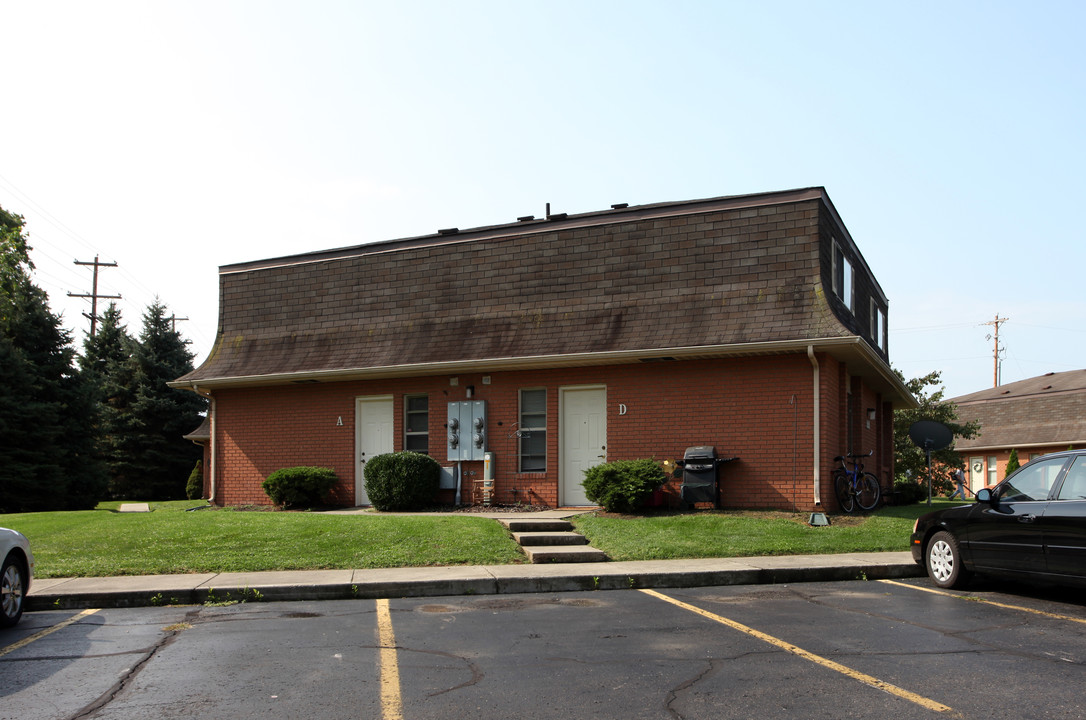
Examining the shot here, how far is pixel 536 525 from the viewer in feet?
44.4

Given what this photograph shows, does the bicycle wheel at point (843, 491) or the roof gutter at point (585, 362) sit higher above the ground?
the roof gutter at point (585, 362)

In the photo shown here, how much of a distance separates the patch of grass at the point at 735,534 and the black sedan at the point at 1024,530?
8.02 ft

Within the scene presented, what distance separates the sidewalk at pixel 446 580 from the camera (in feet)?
29.0

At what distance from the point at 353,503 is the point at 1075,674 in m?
14.7

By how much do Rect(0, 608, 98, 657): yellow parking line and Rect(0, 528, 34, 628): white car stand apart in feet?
1.07

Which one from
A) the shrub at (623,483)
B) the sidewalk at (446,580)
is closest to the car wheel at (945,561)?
the sidewalk at (446,580)

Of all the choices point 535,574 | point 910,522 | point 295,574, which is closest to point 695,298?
point 910,522

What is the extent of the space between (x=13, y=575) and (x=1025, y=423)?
42.4m

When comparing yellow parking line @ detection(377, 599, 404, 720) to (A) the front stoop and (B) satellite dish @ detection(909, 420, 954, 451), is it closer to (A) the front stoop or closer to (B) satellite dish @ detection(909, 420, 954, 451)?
(A) the front stoop

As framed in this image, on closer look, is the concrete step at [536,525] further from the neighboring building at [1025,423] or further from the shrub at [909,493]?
the neighboring building at [1025,423]

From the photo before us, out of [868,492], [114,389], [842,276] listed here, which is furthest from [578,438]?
[114,389]

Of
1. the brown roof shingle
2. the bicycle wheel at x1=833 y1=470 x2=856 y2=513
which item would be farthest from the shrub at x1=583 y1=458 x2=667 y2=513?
the bicycle wheel at x1=833 y1=470 x2=856 y2=513

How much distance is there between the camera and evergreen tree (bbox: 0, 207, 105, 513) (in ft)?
82.6

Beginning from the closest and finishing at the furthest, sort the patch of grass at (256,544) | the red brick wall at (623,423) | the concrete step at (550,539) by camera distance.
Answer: the patch of grass at (256,544) < the concrete step at (550,539) < the red brick wall at (623,423)
